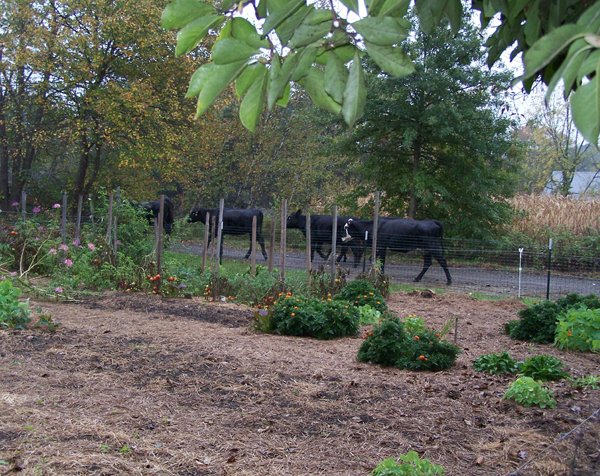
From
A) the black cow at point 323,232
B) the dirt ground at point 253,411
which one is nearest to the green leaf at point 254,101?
the dirt ground at point 253,411

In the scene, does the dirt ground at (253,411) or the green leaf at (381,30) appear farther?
the dirt ground at (253,411)

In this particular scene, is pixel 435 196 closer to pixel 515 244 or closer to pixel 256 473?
pixel 515 244

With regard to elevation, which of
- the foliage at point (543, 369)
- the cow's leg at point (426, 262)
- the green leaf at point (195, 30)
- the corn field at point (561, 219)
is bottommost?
the foliage at point (543, 369)

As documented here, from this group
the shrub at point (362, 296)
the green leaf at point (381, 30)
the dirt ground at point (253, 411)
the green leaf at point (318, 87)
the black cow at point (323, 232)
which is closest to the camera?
the green leaf at point (381, 30)

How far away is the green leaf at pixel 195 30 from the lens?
5.78ft

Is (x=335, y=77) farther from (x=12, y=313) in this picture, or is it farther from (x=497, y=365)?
(x=12, y=313)

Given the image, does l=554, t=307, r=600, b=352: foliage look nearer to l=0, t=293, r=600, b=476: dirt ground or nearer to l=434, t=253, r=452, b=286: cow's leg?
l=0, t=293, r=600, b=476: dirt ground

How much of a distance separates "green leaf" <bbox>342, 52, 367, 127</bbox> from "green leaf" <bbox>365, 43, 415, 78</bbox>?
5 cm

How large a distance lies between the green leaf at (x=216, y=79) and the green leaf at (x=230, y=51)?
27 millimetres

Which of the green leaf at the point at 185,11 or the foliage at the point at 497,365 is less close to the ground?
the green leaf at the point at 185,11

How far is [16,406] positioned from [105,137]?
15.3 m

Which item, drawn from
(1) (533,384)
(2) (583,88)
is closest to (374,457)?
(1) (533,384)

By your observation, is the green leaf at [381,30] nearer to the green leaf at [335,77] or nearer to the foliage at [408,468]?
the green leaf at [335,77]

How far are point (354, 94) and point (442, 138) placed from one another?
20228mm
